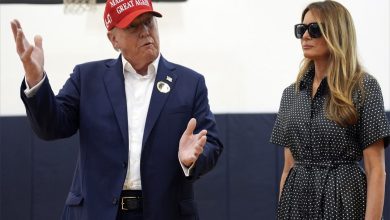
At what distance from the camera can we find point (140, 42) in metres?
2.44

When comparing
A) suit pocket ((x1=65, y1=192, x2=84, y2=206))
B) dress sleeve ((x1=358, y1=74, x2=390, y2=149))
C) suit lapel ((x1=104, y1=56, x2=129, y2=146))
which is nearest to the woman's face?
dress sleeve ((x1=358, y1=74, x2=390, y2=149))

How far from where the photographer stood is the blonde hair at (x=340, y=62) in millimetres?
2322

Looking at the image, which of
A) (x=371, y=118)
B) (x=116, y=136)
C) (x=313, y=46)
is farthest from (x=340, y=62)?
(x=116, y=136)

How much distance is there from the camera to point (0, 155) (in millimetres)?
4266

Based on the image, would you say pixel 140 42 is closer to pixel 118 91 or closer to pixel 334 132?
pixel 118 91

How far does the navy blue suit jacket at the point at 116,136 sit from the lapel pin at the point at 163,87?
16 mm

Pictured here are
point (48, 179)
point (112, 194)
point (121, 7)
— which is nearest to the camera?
point (112, 194)

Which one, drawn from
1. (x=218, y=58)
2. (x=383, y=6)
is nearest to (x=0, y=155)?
(x=218, y=58)

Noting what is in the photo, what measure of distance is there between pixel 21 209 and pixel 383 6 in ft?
10.1

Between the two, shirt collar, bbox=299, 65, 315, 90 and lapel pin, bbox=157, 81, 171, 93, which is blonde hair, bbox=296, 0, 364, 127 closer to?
shirt collar, bbox=299, 65, 315, 90

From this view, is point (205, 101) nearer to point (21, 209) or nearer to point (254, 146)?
point (254, 146)

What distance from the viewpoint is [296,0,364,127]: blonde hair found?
2322 mm

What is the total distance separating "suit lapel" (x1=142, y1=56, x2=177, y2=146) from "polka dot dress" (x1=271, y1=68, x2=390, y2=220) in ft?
1.83

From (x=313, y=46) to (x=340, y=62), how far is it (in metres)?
0.14
